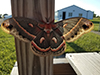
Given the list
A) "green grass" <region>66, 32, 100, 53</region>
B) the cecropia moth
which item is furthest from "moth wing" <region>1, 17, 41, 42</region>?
"green grass" <region>66, 32, 100, 53</region>

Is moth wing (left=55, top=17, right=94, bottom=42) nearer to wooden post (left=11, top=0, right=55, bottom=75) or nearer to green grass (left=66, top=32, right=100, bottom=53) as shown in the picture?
wooden post (left=11, top=0, right=55, bottom=75)

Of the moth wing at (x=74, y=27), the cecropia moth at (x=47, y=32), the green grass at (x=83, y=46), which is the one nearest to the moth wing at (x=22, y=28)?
the cecropia moth at (x=47, y=32)

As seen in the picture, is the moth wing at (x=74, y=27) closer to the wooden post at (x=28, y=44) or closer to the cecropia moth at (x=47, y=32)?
the cecropia moth at (x=47, y=32)

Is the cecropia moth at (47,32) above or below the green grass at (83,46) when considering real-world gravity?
above

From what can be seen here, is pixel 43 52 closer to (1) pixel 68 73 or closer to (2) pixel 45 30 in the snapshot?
(2) pixel 45 30

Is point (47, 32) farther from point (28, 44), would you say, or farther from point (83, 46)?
point (83, 46)

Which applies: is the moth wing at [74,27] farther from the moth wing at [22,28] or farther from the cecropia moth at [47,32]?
the moth wing at [22,28]

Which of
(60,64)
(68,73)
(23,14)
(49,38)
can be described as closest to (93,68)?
(68,73)

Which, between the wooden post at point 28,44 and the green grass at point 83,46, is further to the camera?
the green grass at point 83,46
